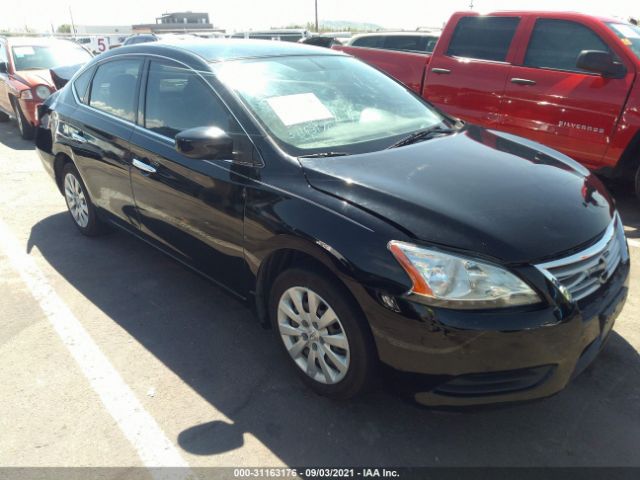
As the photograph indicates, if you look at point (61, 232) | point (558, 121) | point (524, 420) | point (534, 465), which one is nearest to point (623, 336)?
point (524, 420)

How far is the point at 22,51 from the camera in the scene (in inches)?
364

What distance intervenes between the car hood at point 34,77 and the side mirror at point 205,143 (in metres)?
7.06

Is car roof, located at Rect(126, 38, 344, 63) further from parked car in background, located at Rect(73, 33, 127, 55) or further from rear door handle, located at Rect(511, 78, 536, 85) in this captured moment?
parked car in background, located at Rect(73, 33, 127, 55)

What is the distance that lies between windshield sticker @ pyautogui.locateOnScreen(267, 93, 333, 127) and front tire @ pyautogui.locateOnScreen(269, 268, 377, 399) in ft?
2.90

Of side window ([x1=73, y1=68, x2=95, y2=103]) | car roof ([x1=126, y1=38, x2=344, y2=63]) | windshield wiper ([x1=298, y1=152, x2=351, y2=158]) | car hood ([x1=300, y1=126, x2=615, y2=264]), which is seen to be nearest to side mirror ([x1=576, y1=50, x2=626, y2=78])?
car hood ([x1=300, y1=126, x2=615, y2=264])

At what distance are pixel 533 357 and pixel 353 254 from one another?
812mm

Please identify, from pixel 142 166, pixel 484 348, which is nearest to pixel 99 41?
pixel 142 166

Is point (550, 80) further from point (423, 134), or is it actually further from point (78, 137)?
point (78, 137)

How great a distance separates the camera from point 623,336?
9.88ft

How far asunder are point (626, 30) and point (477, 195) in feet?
13.3

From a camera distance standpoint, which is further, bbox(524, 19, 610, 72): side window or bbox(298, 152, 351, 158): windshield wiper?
bbox(524, 19, 610, 72): side window

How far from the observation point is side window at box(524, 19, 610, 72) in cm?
506

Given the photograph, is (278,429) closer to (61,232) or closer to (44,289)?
(44,289)

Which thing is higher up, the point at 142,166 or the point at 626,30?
the point at 626,30
